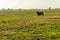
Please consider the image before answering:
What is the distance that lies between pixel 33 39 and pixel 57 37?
2415 millimetres

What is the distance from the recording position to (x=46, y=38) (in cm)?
1836

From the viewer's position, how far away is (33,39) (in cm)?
1775

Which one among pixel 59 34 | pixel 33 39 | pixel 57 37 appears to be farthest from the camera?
pixel 59 34

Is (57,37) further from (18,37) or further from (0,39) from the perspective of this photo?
(0,39)

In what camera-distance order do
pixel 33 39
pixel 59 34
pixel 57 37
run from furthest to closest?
pixel 59 34, pixel 57 37, pixel 33 39

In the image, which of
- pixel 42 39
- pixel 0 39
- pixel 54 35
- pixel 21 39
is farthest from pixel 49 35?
pixel 0 39

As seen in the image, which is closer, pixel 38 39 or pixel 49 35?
pixel 38 39

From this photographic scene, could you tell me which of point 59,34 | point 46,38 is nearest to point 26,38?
point 46,38

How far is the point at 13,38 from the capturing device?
722 inches

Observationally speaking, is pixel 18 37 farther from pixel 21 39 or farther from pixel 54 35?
pixel 54 35

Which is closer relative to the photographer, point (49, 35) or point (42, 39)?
point (42, 39)

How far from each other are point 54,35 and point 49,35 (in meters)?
0.45

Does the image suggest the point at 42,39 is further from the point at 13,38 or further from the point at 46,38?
the point at 13,38

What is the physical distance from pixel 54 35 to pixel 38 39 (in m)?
2.38
